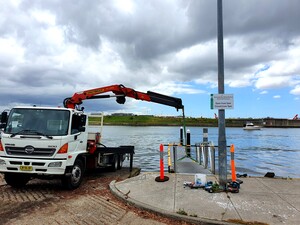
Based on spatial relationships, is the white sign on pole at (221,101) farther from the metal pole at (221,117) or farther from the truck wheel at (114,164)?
the truck wheel at (114,164)

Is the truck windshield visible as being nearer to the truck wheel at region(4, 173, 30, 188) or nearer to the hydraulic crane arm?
the truck wheel at region(4, 173, 30, 188)

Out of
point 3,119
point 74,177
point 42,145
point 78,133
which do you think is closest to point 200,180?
point 74,177

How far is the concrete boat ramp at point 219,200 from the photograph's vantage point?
5578 millimetres

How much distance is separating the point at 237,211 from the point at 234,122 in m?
136

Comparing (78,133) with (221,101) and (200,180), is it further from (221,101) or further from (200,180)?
(221,101)

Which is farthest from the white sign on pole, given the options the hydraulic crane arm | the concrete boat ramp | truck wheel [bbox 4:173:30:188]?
truck wheel [bbox 4:173:30:188]

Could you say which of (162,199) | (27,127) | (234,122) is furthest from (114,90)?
(234,122)

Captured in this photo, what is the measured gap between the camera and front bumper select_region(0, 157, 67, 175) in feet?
25.6

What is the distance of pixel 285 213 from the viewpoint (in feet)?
19.0

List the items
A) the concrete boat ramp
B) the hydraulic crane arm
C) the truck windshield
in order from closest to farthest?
the concrete boat ramp
the truck windshield
the hydraulic crane arm

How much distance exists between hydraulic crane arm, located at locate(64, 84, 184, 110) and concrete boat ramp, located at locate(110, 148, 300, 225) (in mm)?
3780

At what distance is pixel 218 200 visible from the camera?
668 cm

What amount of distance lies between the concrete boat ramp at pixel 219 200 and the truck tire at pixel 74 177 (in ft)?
4.16

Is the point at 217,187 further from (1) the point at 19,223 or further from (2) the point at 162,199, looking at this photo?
(1) the point at 19,223
